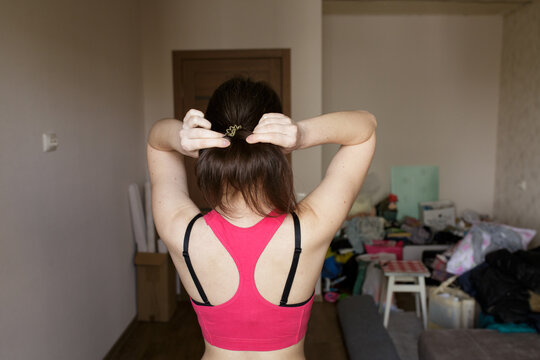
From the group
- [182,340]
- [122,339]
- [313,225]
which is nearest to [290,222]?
[313,225]

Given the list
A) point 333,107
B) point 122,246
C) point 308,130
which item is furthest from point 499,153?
point 308,130

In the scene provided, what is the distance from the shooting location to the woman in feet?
2.89

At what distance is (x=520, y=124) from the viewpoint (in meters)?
4.38

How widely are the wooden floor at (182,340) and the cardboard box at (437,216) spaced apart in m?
1.67

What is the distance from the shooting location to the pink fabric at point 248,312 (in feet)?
3.12

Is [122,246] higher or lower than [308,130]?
lower

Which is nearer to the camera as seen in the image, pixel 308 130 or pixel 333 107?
pixel 308 130

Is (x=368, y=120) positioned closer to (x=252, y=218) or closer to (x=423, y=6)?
(x=252, y=218)

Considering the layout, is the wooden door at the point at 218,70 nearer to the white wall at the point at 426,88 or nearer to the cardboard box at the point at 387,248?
the white wall at the point at 426,88

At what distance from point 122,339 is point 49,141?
65.6 inches

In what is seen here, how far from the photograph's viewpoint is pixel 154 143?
1.09 metres

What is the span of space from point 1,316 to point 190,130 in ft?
4.73

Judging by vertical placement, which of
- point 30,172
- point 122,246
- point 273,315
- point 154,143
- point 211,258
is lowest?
point 122,246

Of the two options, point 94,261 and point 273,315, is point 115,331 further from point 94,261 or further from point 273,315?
point 273,315
